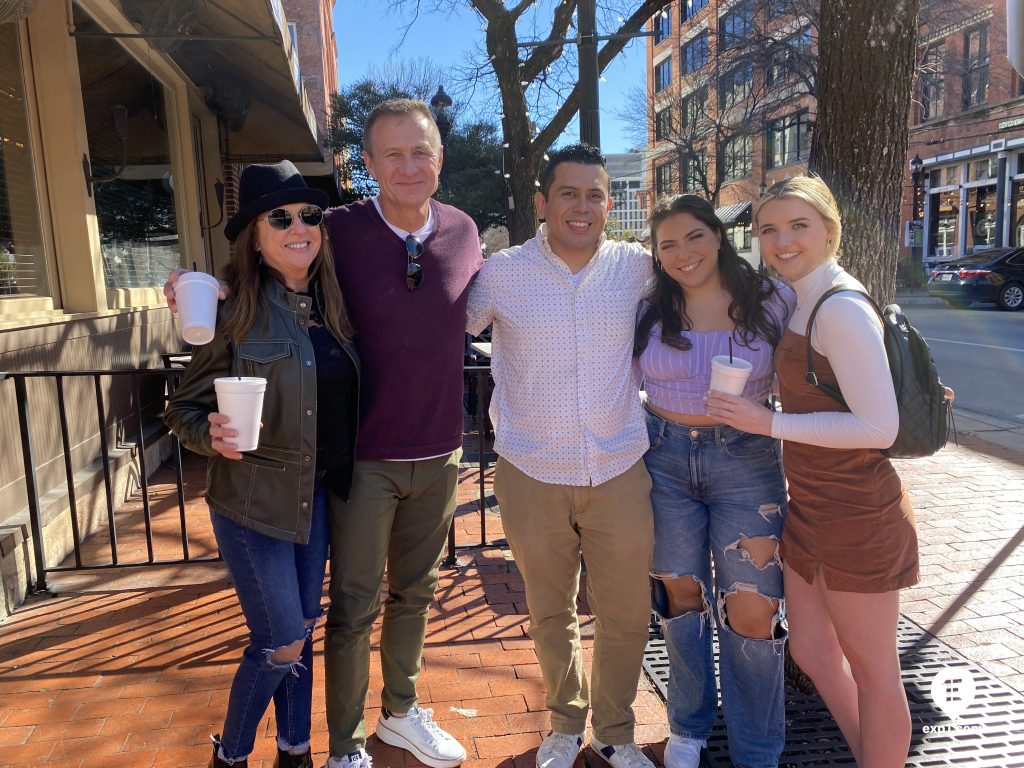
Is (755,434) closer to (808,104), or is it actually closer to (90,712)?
(90,712)

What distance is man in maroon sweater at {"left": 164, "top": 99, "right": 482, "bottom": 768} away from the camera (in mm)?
2445

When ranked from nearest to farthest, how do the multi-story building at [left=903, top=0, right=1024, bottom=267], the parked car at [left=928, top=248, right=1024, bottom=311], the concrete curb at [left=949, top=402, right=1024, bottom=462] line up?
1. the concrete curb at [left=949, top=402, right=1024, bottom=462]
2. the parked car at [left=928, top=248, right=1024, bottom=311]
3. the multi-story building at [left=903, top=0, right=1024, bottom=267]

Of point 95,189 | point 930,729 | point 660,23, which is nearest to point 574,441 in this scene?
point 930,729

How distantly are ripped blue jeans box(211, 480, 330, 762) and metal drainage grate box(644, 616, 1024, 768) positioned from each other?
4.78 ft

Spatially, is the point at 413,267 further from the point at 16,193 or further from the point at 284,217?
the point at 16,193

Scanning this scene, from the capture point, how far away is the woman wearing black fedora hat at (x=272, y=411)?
2.21m

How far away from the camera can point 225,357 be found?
7.23 feet

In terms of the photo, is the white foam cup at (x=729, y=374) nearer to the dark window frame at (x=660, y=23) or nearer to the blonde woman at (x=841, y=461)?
the blonde woman at (x=841, y=461)

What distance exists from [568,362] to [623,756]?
1365 millimetres

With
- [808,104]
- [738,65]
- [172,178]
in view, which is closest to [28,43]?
[172,178]

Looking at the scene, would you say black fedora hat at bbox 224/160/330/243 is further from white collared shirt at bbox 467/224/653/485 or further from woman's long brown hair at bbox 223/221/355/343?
white collared shirt at bbox 467/224/653/485

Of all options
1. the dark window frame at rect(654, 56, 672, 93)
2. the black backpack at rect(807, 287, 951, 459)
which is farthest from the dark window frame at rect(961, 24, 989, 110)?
the black backpack at rect(807, 287, 951, 459)

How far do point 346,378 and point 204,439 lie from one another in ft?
1.48

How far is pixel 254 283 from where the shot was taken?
225 cm
